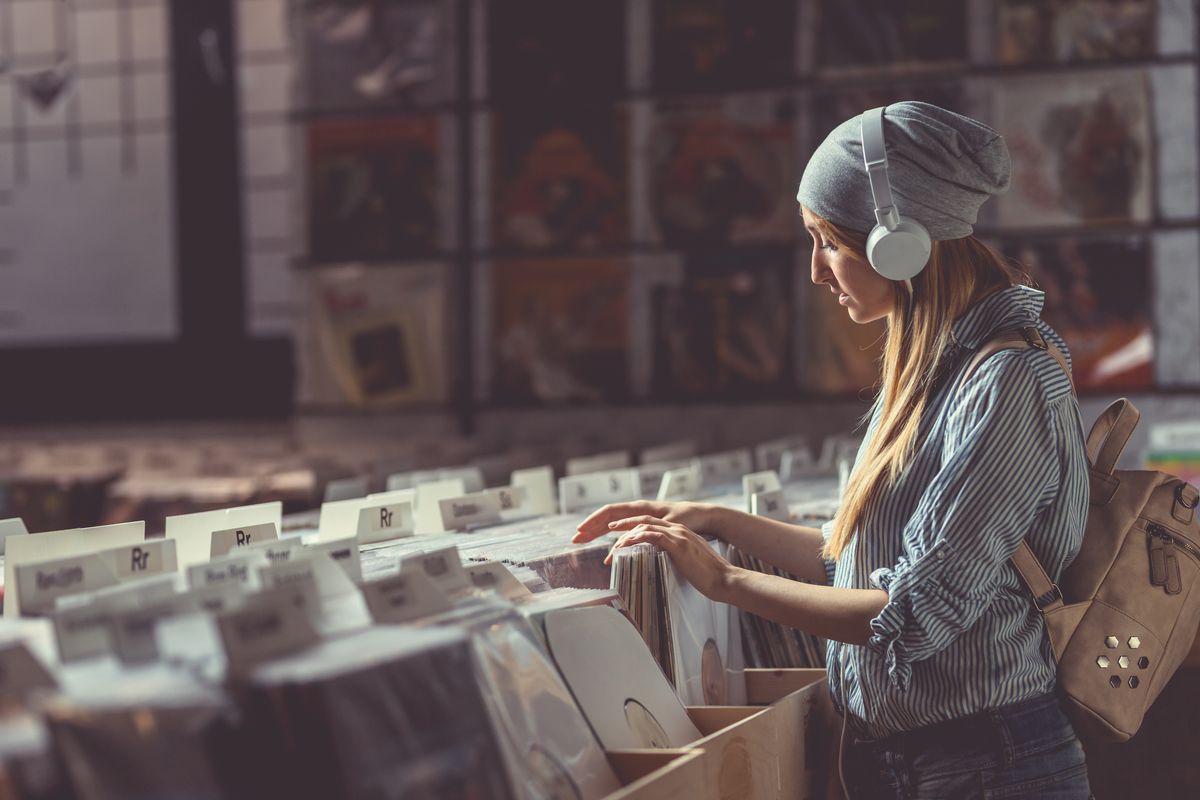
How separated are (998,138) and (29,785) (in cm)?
145

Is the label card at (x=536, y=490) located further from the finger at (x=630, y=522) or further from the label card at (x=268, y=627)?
the label card at (x=268, y=627)

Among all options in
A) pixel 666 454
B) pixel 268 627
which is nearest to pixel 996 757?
pixel 268 627

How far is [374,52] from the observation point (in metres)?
6.28

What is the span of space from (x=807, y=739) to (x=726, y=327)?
3989mm

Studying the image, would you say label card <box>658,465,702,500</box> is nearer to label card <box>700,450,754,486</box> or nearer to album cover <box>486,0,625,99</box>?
label card <box>700,450,754,486</box>

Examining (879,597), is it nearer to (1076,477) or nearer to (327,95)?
(1076,477)

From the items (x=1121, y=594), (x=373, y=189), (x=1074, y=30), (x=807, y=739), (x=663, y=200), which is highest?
(x=1074, y=30)

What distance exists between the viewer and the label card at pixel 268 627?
1.21 meters

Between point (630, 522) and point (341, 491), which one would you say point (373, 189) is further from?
point (630, 522)

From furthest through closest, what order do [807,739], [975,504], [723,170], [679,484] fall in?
[723,170] → [679,484] → [807,739] → [975,504]

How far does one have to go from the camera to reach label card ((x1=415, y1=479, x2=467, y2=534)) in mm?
2428

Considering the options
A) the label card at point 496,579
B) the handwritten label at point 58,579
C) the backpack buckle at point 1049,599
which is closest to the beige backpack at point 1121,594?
the backpack buckle at point 1049,599

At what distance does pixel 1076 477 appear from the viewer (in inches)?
68.5

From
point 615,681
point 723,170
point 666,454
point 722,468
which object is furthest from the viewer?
point 723,170
